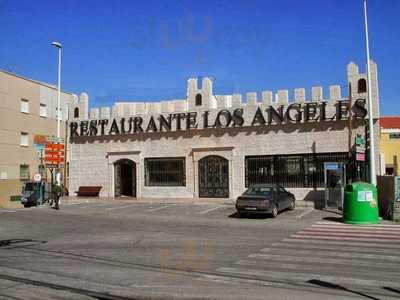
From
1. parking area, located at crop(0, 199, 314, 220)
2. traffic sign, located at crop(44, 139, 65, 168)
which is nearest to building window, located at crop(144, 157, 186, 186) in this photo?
parking area, located at crop(0, 199, 314, 220)

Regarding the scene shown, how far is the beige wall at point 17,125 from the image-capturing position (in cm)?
3750

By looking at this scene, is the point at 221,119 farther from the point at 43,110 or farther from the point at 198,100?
the point at 43,110

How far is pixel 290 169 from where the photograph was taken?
27406 mm

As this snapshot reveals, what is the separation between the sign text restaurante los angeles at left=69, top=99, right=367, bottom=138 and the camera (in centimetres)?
2619

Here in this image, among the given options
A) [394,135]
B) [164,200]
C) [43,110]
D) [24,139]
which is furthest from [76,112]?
[394,135]

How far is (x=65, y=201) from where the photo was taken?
31.2 metres

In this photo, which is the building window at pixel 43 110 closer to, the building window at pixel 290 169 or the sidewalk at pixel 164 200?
the sidewalk at pixel 164 200

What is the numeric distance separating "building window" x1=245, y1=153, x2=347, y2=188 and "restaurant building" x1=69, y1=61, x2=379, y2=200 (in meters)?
0.06

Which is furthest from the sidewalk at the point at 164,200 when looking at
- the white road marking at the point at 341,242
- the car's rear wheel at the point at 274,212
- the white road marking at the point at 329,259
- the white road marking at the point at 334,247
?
the white road marking at the point at 334,247

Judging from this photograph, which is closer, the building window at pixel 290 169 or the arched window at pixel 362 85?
the arched window at pixel 362 85

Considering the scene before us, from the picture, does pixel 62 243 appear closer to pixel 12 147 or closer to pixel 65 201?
pixel 65 201

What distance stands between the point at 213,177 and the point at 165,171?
3.52 m

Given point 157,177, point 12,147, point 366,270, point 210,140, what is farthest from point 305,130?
point 12,147

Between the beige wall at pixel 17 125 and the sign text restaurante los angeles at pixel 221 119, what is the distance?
426 cm
